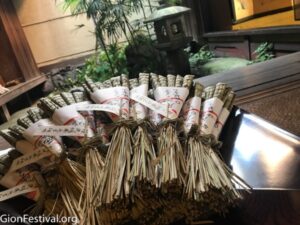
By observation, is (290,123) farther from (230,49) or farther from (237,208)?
(230,49)

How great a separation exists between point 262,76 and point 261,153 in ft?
3.62

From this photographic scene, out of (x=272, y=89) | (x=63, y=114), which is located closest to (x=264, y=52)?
(x=272, y=89)

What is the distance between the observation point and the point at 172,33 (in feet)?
14.8

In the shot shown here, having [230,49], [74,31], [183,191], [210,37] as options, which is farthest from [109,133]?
[74,31]

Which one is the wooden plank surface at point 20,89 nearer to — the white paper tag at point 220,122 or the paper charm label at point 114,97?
the paper charm label at point 114,97

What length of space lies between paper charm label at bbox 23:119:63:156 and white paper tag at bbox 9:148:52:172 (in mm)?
14

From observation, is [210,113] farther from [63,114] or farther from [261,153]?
[63,114]

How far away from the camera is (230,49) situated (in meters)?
5.48

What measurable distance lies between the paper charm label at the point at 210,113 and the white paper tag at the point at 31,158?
389 millimetres

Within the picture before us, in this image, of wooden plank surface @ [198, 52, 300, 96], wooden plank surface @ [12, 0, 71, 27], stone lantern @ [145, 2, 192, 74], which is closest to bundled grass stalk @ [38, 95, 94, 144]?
wooden plank surface @ [198, 52, 300, 96]

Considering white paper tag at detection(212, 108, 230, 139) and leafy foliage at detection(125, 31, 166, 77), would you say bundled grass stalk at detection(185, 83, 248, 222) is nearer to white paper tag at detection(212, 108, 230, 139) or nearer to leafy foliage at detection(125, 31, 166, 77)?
white paper tag at detection(212, 108, 230, 139)

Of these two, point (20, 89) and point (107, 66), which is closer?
point (20, 89)

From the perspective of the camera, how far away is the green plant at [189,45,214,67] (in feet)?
19.4

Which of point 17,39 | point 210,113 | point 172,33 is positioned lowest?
point 172,33
